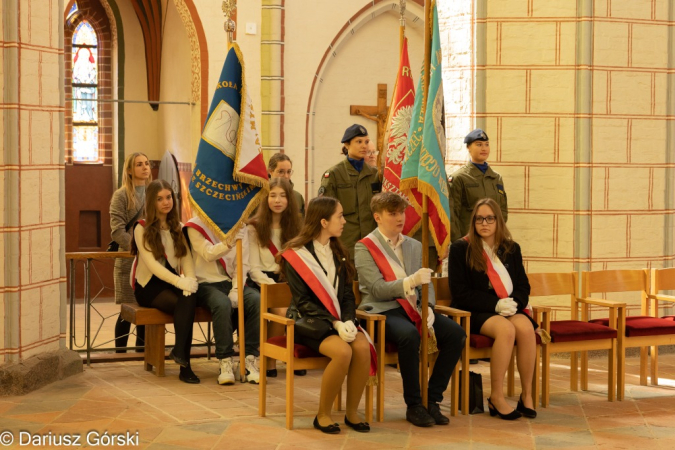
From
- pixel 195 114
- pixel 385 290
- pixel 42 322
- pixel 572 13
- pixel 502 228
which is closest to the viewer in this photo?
pixel 385 290

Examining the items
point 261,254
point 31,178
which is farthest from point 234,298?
point 31,178

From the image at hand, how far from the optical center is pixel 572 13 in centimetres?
721

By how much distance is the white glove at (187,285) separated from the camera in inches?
249

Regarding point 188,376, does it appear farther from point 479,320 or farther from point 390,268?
point 479,320

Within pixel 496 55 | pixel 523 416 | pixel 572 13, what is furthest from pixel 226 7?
pixel 523 416

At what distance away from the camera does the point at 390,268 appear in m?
5.51

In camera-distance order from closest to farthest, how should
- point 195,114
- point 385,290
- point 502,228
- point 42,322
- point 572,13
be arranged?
point 385,290 < point 502,228 < point 42,322 < point 572,13 < point 195,114

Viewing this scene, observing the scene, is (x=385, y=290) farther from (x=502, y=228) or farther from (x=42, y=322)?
(x=42, y=322)

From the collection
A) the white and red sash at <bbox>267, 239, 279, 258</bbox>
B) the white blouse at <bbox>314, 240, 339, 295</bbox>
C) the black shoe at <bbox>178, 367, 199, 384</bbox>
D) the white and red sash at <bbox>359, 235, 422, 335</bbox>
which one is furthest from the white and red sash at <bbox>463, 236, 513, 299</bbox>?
the black shoe at <bbox>178, 367, 199, 384</bbox>

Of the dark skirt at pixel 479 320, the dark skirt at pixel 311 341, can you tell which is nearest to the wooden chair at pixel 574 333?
the dark skirt at pixel 479 320

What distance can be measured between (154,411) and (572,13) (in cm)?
410

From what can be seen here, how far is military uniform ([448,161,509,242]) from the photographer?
684cm

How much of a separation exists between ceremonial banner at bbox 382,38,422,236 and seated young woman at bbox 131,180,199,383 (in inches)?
56.9

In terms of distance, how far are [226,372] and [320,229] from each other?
54.4 inches
